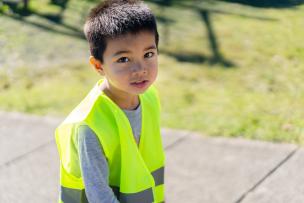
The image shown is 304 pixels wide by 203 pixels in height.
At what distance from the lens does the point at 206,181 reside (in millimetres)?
4148

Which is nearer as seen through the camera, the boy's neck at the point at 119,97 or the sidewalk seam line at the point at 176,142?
the boy's neck at the point at 119,97

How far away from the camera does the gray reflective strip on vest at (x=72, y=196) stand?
95.2 inches

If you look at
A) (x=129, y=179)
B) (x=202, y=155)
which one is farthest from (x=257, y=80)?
(x=129, y=179)

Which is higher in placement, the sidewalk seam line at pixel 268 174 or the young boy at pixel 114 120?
the young boy at pixel 114 120

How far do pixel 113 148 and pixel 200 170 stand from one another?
2118mm

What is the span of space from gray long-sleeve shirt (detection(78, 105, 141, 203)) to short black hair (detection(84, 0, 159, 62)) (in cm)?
32

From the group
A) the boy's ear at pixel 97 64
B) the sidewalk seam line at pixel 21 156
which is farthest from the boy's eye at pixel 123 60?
the sidewalk seam line at pixel 21 156

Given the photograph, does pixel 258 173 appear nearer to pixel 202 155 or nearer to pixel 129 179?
pixel 202 155

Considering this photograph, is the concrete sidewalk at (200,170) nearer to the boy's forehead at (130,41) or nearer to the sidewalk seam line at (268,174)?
the sidewalk seam line at (268,174)

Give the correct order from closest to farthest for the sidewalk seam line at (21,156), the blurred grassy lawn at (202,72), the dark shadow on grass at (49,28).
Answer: the sidewalk seam line at (21,156)
the blurred grassy lawn at (202,72)
the dark shadow on grass at (49,28)

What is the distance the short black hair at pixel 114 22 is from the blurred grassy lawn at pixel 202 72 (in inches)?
107

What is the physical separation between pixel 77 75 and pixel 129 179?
4.34 metres

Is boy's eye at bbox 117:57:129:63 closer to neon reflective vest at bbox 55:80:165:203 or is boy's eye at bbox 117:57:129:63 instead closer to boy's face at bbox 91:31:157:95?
boy's face at bbox 91:31:157:95

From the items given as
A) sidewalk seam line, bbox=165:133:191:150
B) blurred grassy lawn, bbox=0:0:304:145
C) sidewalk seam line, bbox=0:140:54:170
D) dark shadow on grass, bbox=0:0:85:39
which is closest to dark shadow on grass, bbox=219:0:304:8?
blurred grassy lawn, bbox=0:0:304:145
